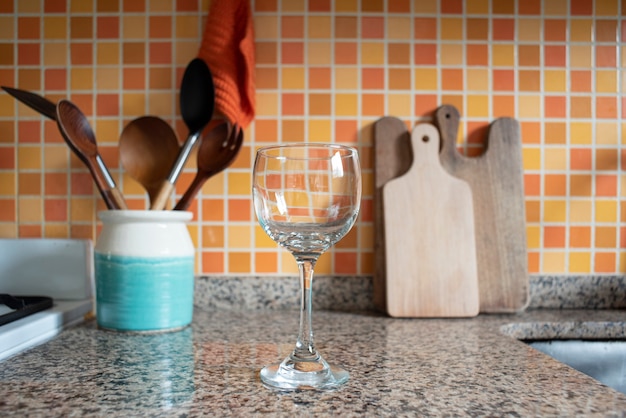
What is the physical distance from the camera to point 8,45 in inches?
39.9

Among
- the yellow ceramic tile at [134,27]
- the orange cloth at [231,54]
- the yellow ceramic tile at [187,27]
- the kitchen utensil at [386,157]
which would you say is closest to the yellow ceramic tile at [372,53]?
the kitchen utensil at [386,157]

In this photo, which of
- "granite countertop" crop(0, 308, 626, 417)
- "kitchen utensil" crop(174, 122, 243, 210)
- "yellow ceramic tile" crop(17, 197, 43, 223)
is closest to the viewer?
"granite countertop" crop(0, 308, 626, 417)

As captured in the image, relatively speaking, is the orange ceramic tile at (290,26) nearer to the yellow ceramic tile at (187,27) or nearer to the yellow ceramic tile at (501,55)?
the yellow ceramic tile at (187,27)

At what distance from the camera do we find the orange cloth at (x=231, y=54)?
0.95 meters

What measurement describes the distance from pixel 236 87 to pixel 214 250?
31 centimetres

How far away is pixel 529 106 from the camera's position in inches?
40.7

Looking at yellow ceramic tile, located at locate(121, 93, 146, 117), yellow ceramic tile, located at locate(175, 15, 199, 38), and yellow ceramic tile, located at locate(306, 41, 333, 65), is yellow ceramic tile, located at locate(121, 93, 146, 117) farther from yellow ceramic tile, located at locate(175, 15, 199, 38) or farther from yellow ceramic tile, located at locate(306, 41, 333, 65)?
yellow ceramic tile, located at locate(306, 41, 333, 65)

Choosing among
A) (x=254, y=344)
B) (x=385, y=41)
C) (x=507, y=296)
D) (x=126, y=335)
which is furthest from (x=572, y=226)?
(x=126, y=335)

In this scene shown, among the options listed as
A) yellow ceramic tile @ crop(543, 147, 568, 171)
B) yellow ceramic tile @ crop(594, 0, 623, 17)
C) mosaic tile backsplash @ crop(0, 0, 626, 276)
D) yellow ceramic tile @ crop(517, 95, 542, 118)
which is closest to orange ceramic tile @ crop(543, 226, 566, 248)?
mosaic tile backsplash @ crop(0, 0, 626, 276)

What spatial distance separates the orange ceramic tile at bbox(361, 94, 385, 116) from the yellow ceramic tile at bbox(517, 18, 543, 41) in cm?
30

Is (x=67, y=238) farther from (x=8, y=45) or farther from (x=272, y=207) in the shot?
(x=272, y=207)

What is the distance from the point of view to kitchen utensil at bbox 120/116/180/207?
0.94m

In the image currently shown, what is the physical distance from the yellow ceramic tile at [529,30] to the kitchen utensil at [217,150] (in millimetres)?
589

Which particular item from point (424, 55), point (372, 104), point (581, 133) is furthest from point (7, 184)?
point (581, 133)
